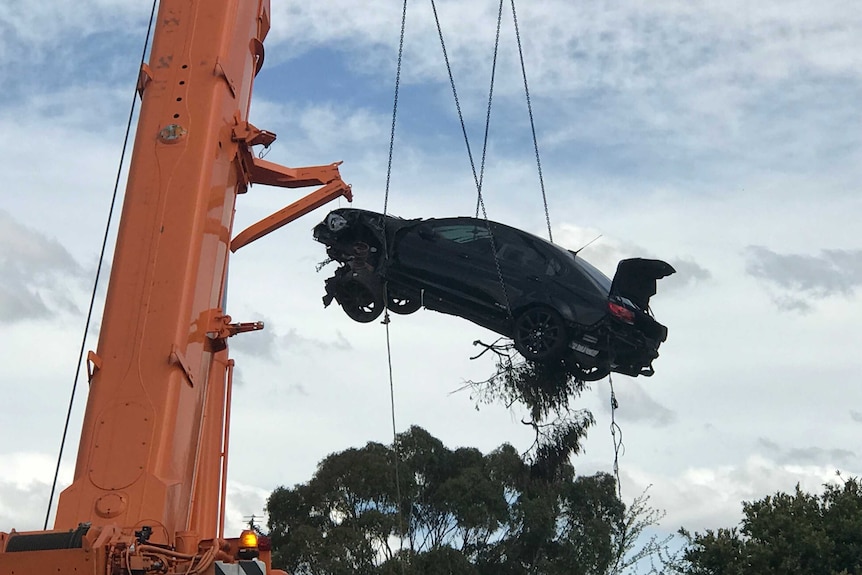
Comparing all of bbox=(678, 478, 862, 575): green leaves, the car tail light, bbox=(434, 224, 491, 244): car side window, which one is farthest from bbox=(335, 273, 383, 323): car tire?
bbox=(678, 478, 862, 575): green leaves

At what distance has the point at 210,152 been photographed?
6410mm

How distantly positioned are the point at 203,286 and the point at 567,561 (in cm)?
2113

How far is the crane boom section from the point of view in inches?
219

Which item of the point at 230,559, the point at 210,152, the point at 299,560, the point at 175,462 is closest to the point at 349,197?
the point at 210,152

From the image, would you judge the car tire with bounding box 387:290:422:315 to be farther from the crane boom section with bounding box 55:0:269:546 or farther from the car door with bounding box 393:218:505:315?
the crane boom section with bounding box 55:0:269:546

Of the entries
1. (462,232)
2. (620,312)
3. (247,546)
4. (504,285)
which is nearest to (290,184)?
(247,546)

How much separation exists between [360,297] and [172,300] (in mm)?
7612

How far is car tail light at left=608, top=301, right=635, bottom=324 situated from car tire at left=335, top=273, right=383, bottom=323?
2.85m

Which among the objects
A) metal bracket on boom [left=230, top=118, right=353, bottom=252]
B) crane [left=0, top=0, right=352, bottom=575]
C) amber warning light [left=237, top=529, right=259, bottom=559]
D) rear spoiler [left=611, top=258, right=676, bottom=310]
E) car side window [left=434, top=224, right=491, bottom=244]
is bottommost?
amber warning light [left=237, top=529, right=259, bottom=559]

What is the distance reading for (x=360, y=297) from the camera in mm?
13539

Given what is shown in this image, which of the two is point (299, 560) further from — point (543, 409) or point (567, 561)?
point (543, 409)

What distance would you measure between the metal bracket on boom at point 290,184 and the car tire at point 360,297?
5.48 m

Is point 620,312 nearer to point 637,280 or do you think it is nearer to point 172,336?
point 637,280

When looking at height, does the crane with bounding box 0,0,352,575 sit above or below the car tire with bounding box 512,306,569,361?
below
